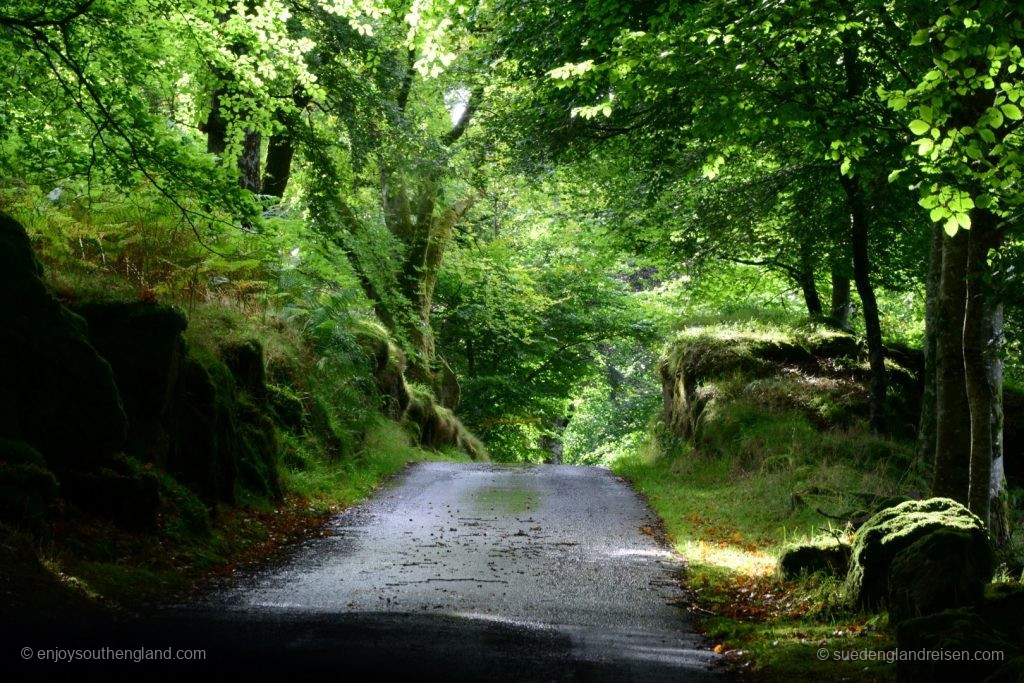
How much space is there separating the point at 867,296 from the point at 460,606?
9543 mm

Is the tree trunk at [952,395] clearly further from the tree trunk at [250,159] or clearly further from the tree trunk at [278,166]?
the tree trunk at [278,166]

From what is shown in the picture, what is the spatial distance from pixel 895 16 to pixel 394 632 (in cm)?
786

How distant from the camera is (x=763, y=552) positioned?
9461 mm

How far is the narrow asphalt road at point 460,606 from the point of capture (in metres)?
5.32

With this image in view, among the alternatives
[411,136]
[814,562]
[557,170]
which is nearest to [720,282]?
[557,170]

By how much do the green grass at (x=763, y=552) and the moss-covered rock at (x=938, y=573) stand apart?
1.06ft

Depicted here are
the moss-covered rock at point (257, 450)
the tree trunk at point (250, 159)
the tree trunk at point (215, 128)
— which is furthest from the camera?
the tree trunk at point (250, 159)

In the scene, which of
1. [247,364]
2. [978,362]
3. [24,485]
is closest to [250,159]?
[247,364]

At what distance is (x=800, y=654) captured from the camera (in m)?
5.90

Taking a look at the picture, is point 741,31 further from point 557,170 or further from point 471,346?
point 471,346

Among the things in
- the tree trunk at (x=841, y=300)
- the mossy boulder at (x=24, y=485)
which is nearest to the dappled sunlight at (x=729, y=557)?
Result: the mossy boulder at (x=24, y=485)

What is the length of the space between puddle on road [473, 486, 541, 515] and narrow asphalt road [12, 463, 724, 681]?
18 cm

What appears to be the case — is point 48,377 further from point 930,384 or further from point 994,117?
point 930,384

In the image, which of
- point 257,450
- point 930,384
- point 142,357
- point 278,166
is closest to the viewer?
point 142,357
